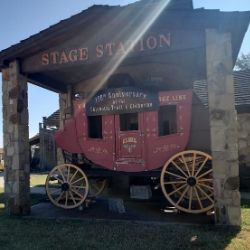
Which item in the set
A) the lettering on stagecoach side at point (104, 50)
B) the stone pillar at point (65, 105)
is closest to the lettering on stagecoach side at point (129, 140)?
the lettering on stagecoach side at point (104, 50)

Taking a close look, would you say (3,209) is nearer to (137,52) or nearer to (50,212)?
(50,212)

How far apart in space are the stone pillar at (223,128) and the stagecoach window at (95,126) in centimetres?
348

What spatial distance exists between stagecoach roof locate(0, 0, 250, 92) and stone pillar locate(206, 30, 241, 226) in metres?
0.31

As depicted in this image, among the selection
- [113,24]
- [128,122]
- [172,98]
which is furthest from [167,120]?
[113,24]

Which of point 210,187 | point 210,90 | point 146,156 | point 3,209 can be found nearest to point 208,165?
point 210,187

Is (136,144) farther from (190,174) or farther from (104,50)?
(104,50)

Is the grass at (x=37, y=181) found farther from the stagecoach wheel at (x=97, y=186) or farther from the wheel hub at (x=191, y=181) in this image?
the wheel hub at (x=191, y=181)

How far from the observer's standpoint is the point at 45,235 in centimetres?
680

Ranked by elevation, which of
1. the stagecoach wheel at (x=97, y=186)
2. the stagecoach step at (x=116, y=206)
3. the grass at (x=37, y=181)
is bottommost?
the grass at (x=37, y=181)

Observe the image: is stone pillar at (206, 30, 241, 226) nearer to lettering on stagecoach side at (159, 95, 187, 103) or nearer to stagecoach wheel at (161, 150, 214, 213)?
stagecoach wheel at (161, 150, 214, 213)

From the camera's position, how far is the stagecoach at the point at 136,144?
8273 millimetres

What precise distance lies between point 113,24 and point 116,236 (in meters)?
4.67

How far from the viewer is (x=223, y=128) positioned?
7.07 metres

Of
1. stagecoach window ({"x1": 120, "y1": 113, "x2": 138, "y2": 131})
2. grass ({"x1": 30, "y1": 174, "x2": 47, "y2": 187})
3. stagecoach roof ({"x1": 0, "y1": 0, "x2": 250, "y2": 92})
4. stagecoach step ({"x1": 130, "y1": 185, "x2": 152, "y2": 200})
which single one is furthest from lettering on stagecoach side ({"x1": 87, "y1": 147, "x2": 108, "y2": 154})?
grass ({"x1": 30, "y1": 174, "x2": 47, "y2": 187})
